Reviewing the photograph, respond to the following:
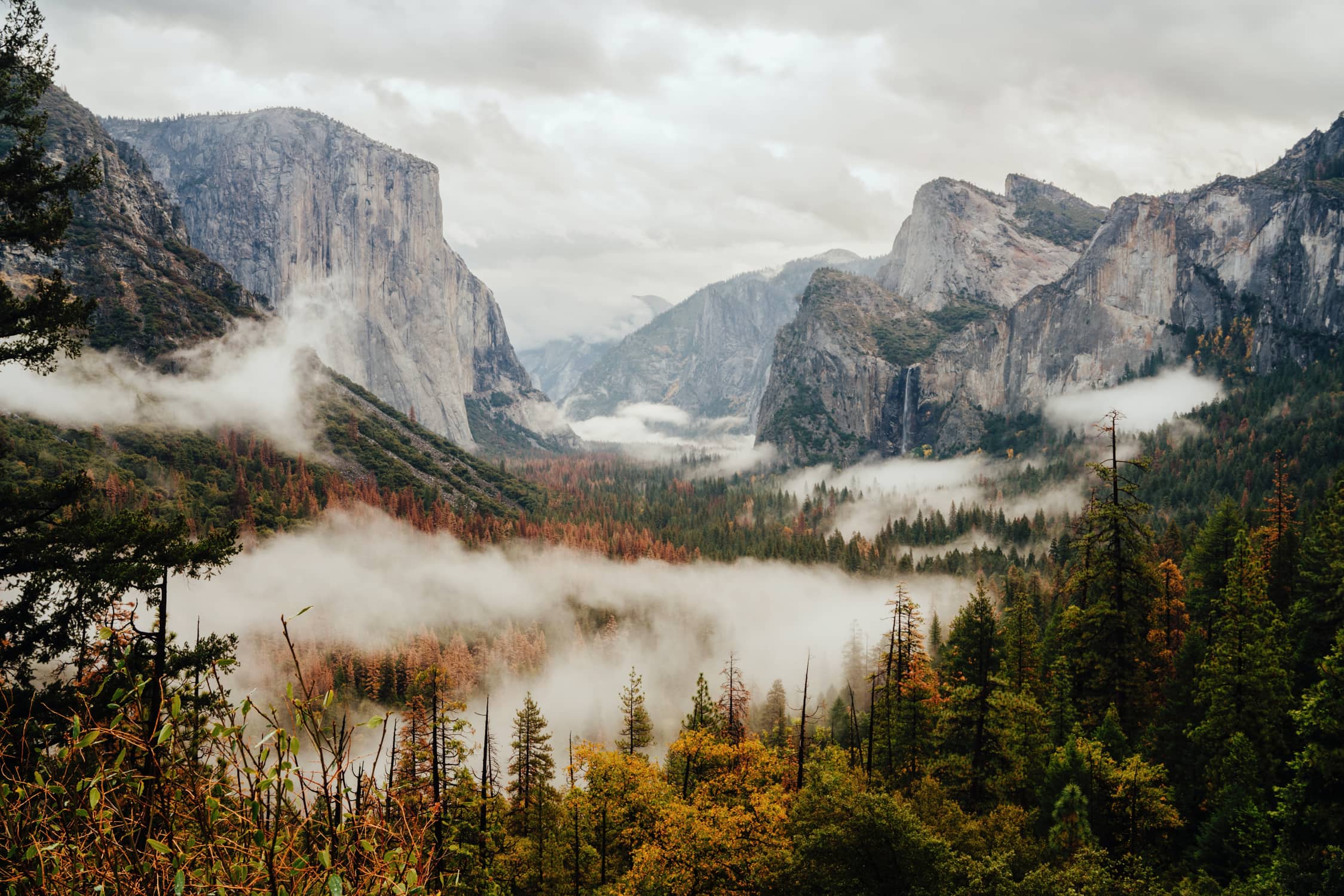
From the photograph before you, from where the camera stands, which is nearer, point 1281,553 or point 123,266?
point 1281,553

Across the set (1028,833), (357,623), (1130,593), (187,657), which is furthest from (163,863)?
(357,623)

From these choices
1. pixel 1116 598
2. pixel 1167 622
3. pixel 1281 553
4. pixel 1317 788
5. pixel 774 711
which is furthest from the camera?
pixel 774 711

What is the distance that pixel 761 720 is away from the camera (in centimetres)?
8638

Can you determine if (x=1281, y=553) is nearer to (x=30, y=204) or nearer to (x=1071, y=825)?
(x=1071, y=825)

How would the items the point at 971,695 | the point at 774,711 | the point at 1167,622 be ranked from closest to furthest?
the point at 971,695, the point at 1167,622, the point at 774,711

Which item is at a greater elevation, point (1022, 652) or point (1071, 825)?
point (1022, 652)

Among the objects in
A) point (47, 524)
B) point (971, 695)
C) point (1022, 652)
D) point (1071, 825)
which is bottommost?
point (1071, 825)

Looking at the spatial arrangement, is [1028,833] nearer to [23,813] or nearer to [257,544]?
[23,813]

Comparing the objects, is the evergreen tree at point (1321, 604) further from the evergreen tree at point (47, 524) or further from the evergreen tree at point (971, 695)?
the evergreen tree at point (47, 524)

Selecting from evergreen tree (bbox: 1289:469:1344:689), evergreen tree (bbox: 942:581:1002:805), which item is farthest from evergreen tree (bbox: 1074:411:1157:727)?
evergreen tree (bbox: 1289:469:1344:689)

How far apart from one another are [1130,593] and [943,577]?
106530 mm

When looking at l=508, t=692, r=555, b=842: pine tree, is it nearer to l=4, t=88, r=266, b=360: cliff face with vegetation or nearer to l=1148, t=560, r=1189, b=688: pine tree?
l=1148, t=560, r=1189, b=688: pine tree

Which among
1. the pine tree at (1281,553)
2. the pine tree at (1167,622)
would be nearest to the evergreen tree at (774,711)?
the pine tree at (1167,622)

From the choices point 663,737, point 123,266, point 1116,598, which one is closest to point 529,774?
point 1116,598
